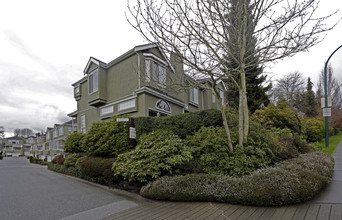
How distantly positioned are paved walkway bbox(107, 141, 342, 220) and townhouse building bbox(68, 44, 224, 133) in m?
7.64

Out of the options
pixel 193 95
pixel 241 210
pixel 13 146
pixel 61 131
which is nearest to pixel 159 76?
pixel 241 210

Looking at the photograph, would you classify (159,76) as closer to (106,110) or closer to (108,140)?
(108,140)

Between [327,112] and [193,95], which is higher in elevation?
[193,95]

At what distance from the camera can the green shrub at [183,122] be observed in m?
8.30

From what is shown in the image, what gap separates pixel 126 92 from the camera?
47.9 ft

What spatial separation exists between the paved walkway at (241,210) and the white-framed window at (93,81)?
1385 centimetres

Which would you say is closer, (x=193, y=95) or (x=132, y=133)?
(x=132, y=133)

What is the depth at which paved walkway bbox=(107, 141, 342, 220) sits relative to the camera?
12.2 ft

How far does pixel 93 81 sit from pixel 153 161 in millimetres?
13493

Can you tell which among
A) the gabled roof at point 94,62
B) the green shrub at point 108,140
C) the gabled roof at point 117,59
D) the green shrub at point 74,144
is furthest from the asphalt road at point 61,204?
the gabled roof at point 94,62

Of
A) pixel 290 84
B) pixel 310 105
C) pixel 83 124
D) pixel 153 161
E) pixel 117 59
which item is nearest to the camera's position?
pixel 153 161

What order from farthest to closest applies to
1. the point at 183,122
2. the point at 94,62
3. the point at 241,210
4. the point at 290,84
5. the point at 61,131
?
the point at 61,131, the point at 290,84, the point at 94,62, the point at 183,122, the point at 241,210

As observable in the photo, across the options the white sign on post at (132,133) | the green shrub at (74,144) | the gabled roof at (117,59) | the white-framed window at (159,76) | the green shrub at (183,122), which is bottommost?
the green shrub at (74,144)

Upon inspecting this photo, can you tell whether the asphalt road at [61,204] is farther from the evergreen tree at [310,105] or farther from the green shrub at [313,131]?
the evergreen tree at [310,105]
